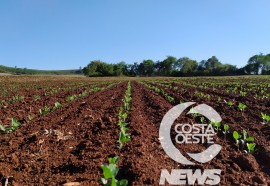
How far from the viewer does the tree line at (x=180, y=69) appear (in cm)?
7788

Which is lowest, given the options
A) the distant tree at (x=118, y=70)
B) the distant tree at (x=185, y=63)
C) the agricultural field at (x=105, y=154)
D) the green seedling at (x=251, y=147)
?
the agricultural field at (x=105, y=154)

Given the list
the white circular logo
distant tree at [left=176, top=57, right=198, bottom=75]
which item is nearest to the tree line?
distant tree at [left=176, top=57, right=198, bottom=75]

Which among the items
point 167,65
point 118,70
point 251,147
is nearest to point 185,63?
point 167,65

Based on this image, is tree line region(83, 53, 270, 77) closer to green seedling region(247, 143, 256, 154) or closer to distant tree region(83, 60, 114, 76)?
distant tree region(83, 60, 114, 76)

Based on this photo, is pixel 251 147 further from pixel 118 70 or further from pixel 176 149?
pixel 118 70

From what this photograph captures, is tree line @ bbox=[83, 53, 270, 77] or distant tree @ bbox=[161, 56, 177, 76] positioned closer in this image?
tree line @ bbox=[83, 53, 270, 77]

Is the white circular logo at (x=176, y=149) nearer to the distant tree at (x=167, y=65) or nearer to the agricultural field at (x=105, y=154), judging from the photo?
the agricultural field at (x=105, y=154)

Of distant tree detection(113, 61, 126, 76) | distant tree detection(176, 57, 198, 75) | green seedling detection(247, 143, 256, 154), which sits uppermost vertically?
distant tree detection(176, 57, 198, 75)

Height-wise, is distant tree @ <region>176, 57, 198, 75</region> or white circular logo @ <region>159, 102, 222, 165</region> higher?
distant tree @ <region>176, 57, 198, 75</region>

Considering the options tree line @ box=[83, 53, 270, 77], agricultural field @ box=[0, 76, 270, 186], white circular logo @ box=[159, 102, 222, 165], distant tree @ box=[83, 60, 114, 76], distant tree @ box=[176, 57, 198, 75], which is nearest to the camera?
agricultural field @ box=[0, 76, 270, 186]

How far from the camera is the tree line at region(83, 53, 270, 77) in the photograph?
77875 millimetres

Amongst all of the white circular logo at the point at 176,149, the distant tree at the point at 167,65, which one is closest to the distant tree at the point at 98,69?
the distant tree at the point at 167,65

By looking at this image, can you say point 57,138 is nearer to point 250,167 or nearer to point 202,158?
point 202,158

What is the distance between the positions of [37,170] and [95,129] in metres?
2.18
